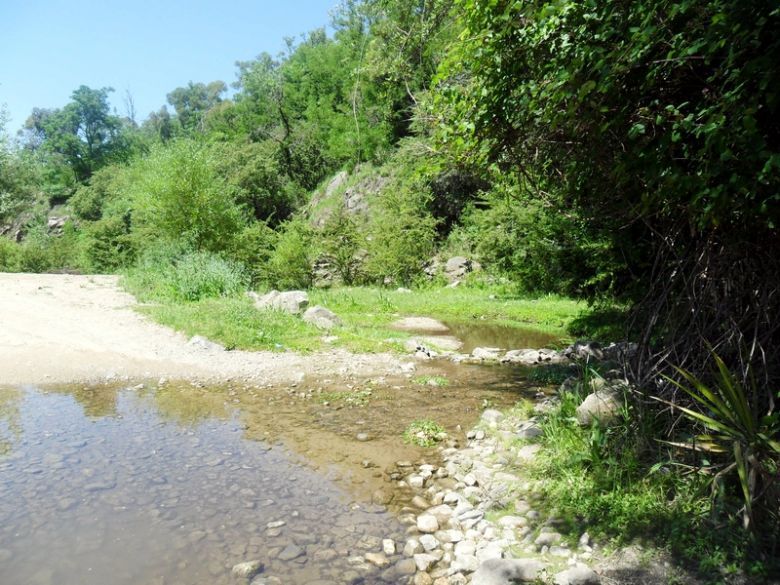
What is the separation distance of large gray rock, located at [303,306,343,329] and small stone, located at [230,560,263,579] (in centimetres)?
1103

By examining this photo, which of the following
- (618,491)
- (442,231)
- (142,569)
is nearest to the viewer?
(142,569)

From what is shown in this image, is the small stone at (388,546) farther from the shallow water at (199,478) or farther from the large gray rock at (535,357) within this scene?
the large gray rock at (535,357)

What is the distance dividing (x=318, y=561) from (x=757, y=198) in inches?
183

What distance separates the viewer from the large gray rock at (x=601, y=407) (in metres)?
5.71

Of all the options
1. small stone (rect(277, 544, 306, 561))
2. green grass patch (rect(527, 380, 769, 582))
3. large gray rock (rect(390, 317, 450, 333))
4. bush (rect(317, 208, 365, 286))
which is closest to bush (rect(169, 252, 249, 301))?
large gray rock (rect(390, 317, 450, 333))

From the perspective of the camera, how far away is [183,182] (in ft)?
84.2

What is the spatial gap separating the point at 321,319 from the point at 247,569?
11.9 metres

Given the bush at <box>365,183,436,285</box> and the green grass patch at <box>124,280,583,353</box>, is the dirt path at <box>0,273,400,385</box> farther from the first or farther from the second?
the bush at <box>365,183,436,285</box>

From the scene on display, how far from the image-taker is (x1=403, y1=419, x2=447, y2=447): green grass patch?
24.4ft

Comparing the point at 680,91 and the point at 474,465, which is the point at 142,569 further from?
the point at 680,91

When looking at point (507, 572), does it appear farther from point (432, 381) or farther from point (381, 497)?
point (432, 381)

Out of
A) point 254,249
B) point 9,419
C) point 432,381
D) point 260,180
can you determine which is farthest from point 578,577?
point 260,180

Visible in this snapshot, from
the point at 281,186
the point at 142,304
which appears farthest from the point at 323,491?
the point at 281,186

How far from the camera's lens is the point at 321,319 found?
53.0ft
